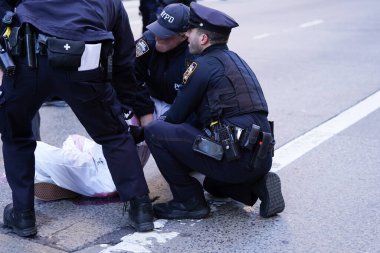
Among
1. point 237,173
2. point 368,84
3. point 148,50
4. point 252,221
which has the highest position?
point 148,50

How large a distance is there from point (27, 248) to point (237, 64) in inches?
63.1

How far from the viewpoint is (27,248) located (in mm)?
3809

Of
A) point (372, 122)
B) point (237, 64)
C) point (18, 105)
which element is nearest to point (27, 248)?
point (18, 105)

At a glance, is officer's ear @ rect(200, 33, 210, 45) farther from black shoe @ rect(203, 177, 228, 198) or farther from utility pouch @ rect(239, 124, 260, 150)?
black shoe @ rect(203, 177, 228, 198)

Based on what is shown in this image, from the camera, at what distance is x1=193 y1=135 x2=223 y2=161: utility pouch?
12.9ft

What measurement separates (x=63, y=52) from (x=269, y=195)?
149 centimetres

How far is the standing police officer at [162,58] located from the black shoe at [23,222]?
111 centimetres

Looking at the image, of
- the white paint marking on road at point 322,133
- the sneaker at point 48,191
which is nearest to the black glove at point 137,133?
the sneaker at point 48,191

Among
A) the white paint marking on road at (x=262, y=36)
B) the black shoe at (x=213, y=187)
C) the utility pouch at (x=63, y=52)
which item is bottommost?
the white paint marking on road at (x=262, y=36)

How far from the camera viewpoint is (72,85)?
3660 mm

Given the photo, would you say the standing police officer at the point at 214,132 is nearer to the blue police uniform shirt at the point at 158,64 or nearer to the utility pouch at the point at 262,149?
the utility pouch at the point at 262,149

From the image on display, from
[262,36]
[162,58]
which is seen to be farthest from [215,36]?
[262,36]

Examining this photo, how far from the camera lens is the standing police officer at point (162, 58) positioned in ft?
14.7

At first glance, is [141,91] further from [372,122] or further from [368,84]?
[368,84]
